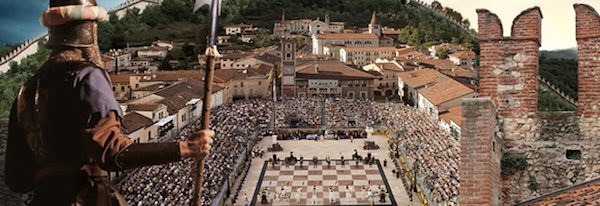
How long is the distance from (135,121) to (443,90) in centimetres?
2776

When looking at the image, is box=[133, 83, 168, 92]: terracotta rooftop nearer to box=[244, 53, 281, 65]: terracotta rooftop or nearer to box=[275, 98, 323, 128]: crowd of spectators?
box=[275, 98, 323, 128]: crowd of spectators

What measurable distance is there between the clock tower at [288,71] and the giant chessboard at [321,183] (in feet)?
106

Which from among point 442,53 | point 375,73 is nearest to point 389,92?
point 375,73

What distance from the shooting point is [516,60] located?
825 cm

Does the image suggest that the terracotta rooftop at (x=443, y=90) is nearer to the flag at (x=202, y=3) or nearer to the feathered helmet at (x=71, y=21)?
the flag at (x=202, y=3)

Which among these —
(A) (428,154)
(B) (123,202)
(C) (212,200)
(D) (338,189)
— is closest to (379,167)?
(A) (428,154)

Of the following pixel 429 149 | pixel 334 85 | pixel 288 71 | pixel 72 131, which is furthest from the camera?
pixel 288 71

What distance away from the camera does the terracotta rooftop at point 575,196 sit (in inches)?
276

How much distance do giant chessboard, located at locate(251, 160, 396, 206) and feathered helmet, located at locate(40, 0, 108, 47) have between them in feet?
75.1

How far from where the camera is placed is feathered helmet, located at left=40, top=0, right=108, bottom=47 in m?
3.43

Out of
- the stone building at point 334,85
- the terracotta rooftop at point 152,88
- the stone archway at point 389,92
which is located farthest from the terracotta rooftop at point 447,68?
the terracotta rooftop at point 152,88

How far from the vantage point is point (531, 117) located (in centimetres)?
837

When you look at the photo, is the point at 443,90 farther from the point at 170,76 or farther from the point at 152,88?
the point at 170,76

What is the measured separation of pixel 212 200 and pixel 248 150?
14.3m
